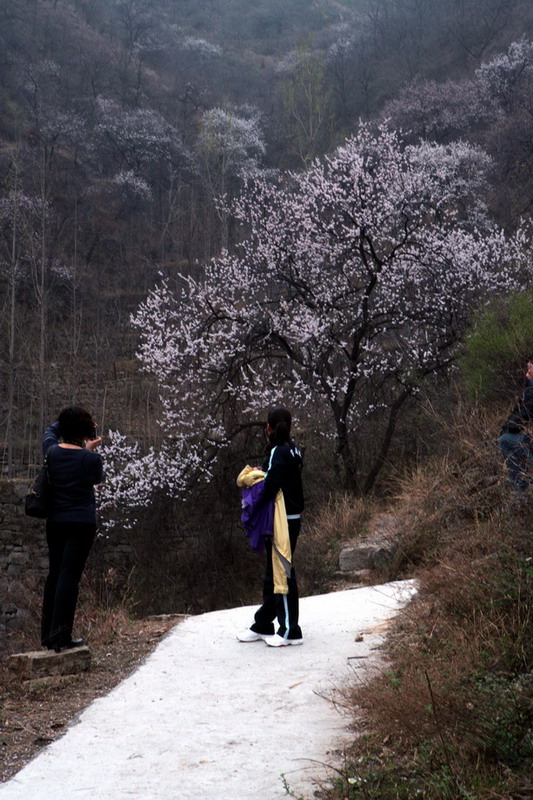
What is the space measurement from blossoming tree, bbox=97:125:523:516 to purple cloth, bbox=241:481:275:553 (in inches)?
356

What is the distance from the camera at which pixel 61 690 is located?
5.55 meters

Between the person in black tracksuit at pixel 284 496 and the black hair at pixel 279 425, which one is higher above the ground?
the black hair at pixel 279 425

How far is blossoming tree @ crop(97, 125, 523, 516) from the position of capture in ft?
52.4

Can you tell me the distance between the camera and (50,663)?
5773 millimetres

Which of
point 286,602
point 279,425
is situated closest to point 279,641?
point 286,602

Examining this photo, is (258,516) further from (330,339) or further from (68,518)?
(330,339)

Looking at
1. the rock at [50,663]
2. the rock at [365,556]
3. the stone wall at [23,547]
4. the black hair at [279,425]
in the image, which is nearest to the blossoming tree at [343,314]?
the stone wall at [23,547]

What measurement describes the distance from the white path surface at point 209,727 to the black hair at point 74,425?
169 cm

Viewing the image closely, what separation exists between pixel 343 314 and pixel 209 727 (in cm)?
1217

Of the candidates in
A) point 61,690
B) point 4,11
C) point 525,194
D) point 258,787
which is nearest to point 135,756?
point 258,787

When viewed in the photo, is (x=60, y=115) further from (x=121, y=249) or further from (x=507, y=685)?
(x=507, y=685)

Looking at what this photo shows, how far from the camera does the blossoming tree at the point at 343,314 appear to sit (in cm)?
1598

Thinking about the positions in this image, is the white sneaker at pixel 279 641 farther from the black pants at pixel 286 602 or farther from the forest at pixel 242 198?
the forest at pixel 242 198

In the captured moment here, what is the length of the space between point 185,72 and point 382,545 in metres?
55.3
